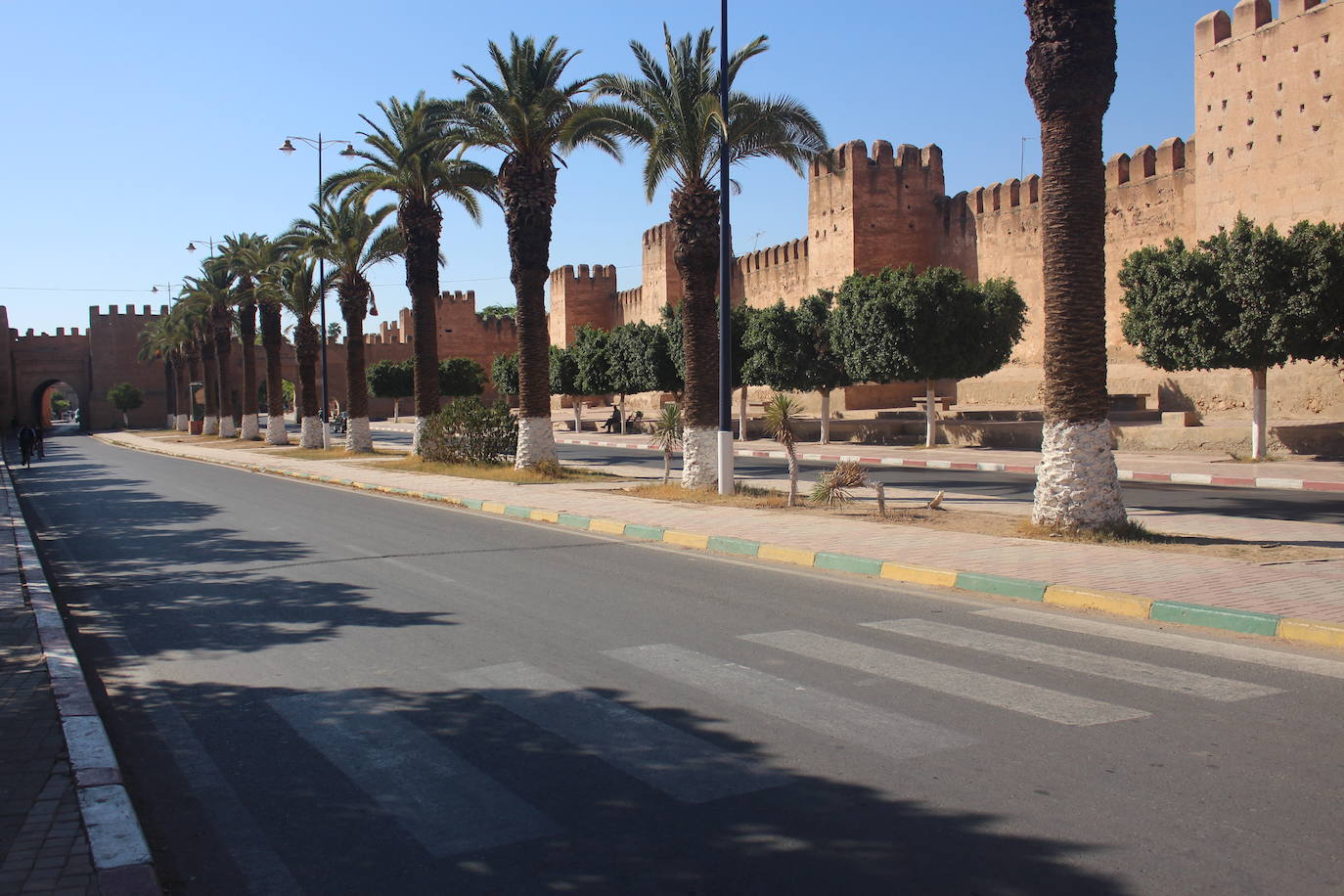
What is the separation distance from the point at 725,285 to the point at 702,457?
285 centimetres

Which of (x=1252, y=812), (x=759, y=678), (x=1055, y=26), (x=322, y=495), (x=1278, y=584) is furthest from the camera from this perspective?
(x=322, y=495)

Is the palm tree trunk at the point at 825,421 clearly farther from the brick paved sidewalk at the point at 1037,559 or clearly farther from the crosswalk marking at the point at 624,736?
the crosswalk marking at the point at 624,736

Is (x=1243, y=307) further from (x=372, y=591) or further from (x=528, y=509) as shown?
(x=372, y=591)

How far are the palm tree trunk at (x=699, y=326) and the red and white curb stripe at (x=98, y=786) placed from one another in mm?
10685

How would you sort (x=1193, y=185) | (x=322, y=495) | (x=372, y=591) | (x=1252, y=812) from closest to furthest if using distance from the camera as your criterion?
(x=1252, y=812), (x=372, y=591), (x=322, y=495), (x=1193, y=185)

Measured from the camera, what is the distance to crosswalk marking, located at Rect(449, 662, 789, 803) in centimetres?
423

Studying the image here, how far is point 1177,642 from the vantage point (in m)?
6.55

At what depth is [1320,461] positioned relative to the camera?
2039cm

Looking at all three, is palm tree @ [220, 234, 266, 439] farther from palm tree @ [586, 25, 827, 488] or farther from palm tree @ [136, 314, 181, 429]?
palm tree @ [586, 25, 827, 488]

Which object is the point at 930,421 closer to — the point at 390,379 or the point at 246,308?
the point at 246,308

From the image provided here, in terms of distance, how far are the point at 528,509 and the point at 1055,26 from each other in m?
8.92

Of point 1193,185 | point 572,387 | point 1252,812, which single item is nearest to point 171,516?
point 1252,812

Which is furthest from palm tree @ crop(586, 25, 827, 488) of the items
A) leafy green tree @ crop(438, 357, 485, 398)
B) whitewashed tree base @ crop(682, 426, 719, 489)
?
leafy green tree @ crop(438, 357, 485, 398)

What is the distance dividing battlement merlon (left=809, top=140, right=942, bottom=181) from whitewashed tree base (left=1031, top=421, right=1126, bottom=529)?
33.0m
